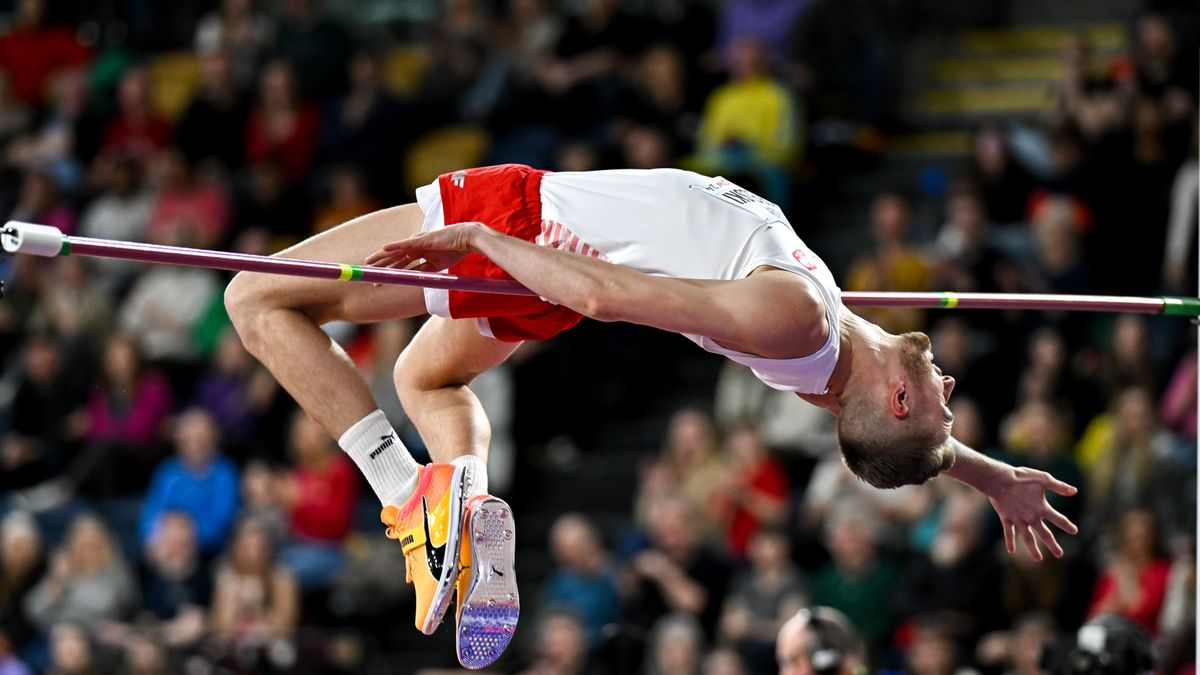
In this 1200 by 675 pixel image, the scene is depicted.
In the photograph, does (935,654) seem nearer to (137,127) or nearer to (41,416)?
(41,416)

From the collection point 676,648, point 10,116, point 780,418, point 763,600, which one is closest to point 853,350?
point 676,648

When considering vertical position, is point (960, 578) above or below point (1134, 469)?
below

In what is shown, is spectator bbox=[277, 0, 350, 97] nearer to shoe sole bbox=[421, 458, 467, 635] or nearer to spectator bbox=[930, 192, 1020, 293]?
spectator bbox=[930, 192, 1020, 293]

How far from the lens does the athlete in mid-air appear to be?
4719 mm

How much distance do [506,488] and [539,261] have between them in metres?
5.60

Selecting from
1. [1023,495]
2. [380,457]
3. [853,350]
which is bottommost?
[1023,495]

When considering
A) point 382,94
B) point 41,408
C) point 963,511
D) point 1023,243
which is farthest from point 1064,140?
point 41,408

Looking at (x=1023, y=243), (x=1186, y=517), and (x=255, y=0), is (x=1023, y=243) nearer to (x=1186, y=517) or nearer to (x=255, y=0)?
(x=1186, y=517)

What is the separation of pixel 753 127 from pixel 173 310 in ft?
12.0

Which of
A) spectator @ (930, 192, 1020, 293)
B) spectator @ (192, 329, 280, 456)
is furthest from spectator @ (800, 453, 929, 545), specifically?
spectator @ (192, 329, 280, 456)

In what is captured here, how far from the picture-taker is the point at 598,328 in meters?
10.3

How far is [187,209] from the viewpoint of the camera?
1179 cm

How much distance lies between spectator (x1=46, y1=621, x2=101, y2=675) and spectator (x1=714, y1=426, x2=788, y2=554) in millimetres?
3171

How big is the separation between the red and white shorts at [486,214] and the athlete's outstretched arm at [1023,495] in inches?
55.0
